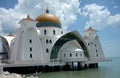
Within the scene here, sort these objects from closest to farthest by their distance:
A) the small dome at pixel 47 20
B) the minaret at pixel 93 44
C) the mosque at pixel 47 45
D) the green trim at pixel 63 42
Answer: the mosque at pixel 47 45
the green trim at pixel 63 42
the small dome at pixel 47 20
the minaret at pixel 93 44

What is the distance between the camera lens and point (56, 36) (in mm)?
42375

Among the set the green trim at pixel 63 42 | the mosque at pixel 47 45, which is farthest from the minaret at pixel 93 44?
the green trim at pixel 63 42

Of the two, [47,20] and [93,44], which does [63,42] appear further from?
[93,44]

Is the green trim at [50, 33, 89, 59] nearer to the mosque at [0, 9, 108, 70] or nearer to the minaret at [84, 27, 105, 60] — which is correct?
the mosque at [0, 9, 108, 70]

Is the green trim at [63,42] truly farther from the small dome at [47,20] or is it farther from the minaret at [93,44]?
the small dome at [47,20]

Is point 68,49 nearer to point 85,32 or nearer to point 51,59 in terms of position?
point 51,59

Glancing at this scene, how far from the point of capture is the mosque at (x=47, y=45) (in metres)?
35.5

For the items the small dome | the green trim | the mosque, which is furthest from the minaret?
the small dome

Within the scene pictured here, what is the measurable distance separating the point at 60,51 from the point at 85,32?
12.7 meters

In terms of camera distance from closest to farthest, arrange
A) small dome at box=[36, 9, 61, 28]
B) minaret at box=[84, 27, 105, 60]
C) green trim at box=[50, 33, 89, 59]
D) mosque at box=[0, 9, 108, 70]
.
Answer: mosque at box=[0, 9, 108, 70] < green trim at box=[50, 33, 89, 59] < small dome at box=[36, 9, 61, 28] < minaret at box=[84, 27, 105, 60]

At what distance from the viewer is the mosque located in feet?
116

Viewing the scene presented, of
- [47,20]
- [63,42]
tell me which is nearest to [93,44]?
[63,42]

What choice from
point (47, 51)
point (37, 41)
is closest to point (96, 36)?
point (47, 51)

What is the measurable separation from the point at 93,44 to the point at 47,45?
15.5 meters
